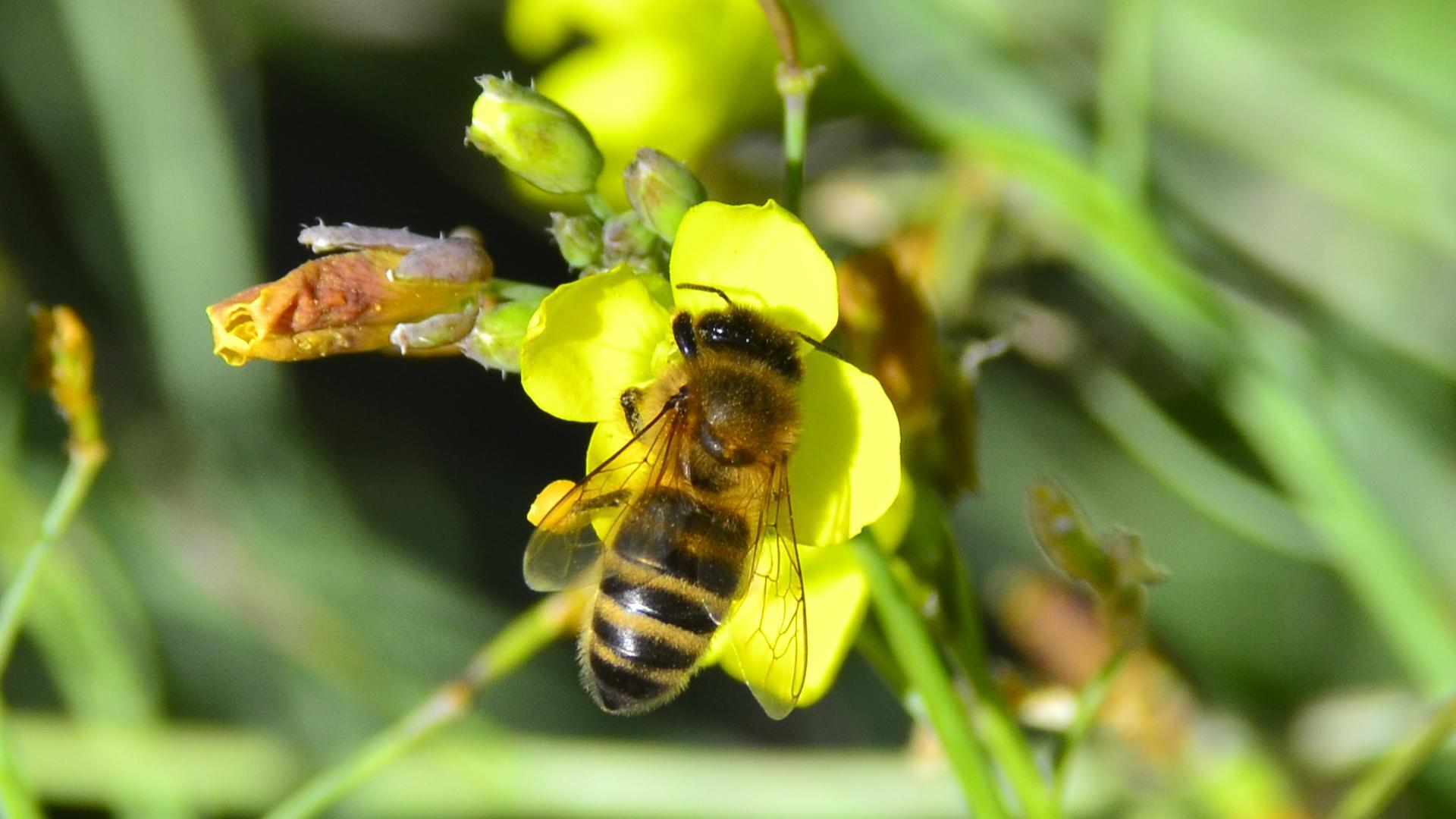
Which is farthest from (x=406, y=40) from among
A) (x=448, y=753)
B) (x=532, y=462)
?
(x=448, y=753)

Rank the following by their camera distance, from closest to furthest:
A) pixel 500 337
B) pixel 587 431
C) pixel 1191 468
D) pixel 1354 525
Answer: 1. pixel 500 337
2. pixel 1354 525
3. pixel 1191 468
4. pixel 587 431

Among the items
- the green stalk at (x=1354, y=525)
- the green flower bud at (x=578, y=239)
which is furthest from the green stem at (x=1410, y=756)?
the green flower bud at (x=578, y=239)

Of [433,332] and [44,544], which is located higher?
[433,332]

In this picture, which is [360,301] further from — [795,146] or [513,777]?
[513,777]

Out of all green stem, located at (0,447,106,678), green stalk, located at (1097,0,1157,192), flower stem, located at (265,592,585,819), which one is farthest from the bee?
green stalk, located at (1097,0,1157,192)

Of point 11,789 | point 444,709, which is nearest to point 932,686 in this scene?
point 444,709

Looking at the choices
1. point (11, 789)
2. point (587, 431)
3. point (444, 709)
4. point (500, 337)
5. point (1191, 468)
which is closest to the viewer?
point (500, 337)
